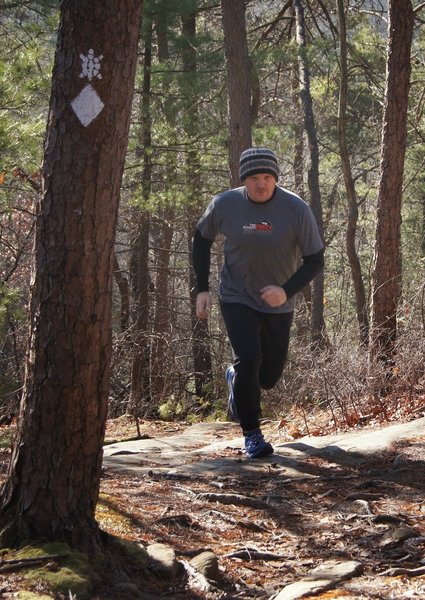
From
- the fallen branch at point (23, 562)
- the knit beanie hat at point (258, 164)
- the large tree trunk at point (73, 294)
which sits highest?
the knit beanie hat at point (258, 164)

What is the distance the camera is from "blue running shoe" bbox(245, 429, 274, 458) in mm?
6367

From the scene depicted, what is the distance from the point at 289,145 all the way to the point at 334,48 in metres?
4.50

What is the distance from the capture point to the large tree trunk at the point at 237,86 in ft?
43.4

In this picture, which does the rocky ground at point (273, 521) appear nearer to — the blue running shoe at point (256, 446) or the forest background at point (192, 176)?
the blue running shoe at point (256, 446)

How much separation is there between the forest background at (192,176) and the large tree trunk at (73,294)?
489 centimetres

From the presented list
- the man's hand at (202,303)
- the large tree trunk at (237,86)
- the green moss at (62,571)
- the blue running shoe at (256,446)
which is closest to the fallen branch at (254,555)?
the green moss at (62,571)

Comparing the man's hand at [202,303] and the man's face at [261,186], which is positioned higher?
the man's face at [261,186]

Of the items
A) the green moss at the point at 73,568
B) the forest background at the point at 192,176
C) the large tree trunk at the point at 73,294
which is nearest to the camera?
the green moss at the point at 73,568

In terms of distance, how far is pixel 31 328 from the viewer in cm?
364

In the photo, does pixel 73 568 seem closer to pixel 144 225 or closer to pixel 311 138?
pixel 144 225

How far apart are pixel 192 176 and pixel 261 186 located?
38.8 ft

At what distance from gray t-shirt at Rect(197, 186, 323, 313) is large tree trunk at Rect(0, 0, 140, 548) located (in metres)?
2.55

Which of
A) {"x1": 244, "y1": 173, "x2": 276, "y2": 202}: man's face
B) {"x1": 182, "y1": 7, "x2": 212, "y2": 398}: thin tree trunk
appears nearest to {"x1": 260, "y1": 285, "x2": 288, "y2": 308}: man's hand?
Result: {"x1": 244, "y1": 173, "x2": 276, "y2": 202}: man's face

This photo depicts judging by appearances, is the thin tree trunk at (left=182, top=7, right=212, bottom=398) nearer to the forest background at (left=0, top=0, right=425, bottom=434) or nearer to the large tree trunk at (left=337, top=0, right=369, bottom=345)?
the forest background at (left=0, top=0, right=425, bottom=434)
